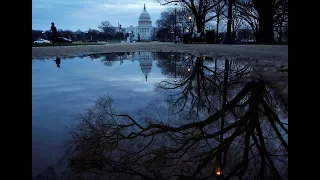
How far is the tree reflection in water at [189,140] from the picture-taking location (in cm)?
180

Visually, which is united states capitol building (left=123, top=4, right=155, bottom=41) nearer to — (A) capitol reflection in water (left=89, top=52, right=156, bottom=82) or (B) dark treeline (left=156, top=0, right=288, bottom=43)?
(B) dark treeline (left=156, top=0, right=288, bottom=43)

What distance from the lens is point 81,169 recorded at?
180cm

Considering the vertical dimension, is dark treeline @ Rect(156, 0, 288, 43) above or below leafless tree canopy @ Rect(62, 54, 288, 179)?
above

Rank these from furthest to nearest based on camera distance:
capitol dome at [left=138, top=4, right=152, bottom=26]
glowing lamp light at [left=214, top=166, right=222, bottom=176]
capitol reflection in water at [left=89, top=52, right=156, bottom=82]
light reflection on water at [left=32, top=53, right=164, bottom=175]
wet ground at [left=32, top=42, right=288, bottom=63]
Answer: capitol dome at [left=138, top=4, right=152, bottom=26]
wet ground at [left=32, top=42, right=288, bottom=63]
capitol reflection in water at [left=89, top=52, right=156, bottom=82]
light reflection on water at [left=32, top=53, right=164, bottom=175]
glowing lamp light at [left=214, top=166, right=222, bottom=176]

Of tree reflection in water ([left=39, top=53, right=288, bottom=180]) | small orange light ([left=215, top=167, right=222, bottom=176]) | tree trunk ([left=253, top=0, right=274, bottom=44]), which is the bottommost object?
small orange light ([left=215, top=167, right=222, bottom=176])

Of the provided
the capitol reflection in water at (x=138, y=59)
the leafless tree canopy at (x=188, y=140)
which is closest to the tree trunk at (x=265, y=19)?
the capitol reflection in water at (x=138, y=59)

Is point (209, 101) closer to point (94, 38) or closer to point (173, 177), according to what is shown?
point (173, 177)

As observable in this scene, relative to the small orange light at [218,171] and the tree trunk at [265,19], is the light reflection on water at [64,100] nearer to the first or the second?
the small orange light at [218,171]

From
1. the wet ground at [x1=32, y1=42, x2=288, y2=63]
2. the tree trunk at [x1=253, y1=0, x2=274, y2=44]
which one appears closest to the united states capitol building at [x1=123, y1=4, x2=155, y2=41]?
the tree trunk at [x1=253, y1=0, x2=274, y2=44]

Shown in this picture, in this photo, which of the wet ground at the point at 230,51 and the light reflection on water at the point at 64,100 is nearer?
the light reflection on water at the point at 64,100

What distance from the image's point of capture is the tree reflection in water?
1.80m

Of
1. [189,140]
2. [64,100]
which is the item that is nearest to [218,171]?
[189,140]

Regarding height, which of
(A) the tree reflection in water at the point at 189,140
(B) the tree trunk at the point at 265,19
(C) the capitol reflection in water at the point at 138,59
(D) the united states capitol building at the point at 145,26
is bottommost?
(A) the tree reflection in water at the point at 189,140
